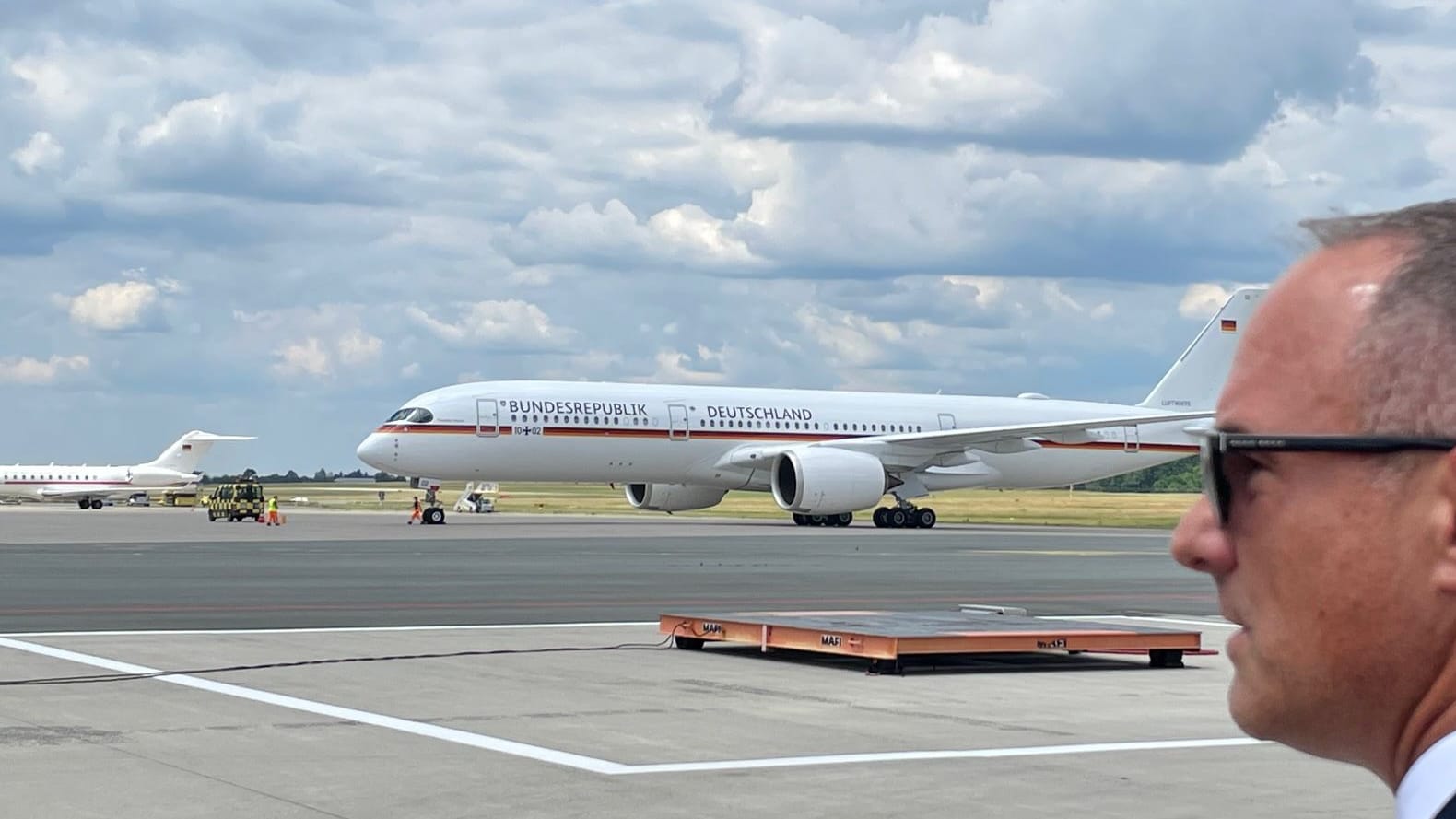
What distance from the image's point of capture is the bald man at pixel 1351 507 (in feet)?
4.23

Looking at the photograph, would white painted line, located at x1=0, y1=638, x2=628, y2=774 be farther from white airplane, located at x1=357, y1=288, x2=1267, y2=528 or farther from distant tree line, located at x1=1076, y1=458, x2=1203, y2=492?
distant tree line, located at x1=1076, y1=458, x2=1203, y2=492

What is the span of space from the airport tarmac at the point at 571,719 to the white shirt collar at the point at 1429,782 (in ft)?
19.1

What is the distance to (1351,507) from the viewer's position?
134cm

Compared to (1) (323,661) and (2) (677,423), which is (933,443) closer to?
(2) (677,423)

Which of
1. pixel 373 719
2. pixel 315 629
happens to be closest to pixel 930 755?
pixel 373 719

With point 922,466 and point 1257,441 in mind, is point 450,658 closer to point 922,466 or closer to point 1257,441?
point 1257,441

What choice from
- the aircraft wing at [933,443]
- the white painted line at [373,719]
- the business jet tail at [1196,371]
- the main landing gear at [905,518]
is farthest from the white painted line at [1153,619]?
the business jet tail at [1196,371]

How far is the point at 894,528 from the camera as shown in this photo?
4647 centimetres

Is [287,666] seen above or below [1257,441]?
below

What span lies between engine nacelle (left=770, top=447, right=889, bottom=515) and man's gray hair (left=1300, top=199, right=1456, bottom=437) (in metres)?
41.6

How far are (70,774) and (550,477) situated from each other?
36.3 meters

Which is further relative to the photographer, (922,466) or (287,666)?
(922,466)

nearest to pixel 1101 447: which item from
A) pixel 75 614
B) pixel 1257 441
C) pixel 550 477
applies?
pixel 550 477

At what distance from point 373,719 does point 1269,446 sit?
337 inches
